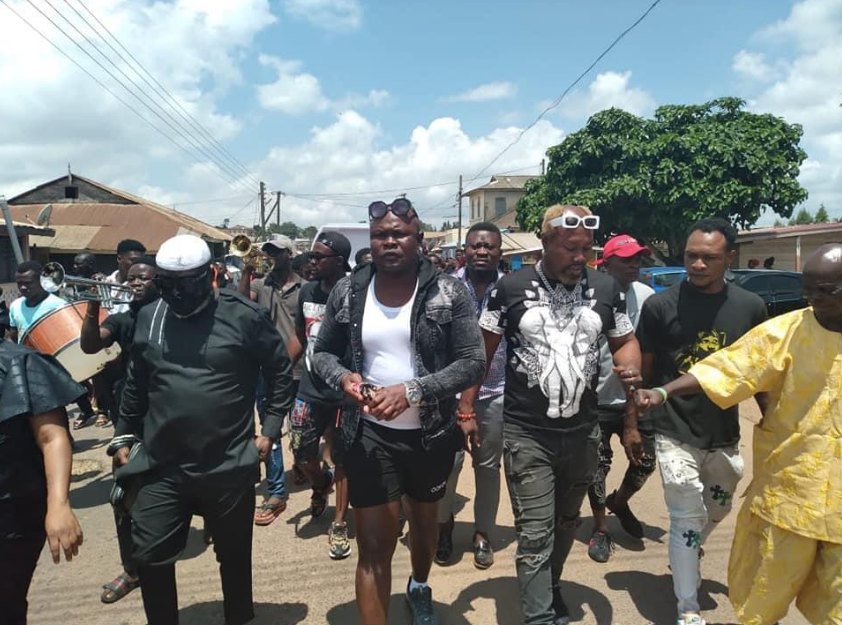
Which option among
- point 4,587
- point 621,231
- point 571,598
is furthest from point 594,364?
point 621,231

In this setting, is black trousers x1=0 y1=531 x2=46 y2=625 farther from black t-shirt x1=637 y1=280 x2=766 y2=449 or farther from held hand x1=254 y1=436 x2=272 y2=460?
black t-shirt x1=637 y1=280 x2=766 y2=449

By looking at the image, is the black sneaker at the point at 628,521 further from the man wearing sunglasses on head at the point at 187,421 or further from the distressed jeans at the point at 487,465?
the man wearing sunglasses on head at the point at 187,421

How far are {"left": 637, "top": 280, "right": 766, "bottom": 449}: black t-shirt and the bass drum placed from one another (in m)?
3.84

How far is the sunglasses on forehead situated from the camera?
2631 millimetres

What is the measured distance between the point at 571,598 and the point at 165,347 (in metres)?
2.49

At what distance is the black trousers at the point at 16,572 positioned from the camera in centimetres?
213

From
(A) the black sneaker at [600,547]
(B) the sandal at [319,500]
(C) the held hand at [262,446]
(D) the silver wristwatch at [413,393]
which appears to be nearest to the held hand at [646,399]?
(D) the silver wristwatch at [413,393]

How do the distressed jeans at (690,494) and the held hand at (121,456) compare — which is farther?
the distressed jeans at (690,494)

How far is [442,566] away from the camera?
3633 millimetres

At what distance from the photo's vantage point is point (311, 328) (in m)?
4.10

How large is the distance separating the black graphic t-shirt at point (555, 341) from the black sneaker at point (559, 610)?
947 mm

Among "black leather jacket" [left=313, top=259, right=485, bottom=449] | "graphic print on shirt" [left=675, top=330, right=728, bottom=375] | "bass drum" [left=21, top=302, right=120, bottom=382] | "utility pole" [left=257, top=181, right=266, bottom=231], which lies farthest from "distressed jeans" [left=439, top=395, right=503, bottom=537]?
"utility pole" [left=257, top=181, right=266, bottom=231]

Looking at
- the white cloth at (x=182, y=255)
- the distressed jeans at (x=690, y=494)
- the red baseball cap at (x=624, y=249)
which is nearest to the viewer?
the white cloth at (x=182, y=255)

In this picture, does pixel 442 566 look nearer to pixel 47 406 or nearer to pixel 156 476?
pixel 156 476
